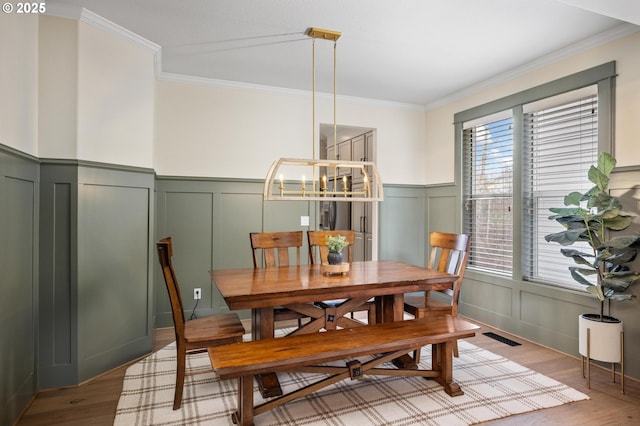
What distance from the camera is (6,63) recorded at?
217cm

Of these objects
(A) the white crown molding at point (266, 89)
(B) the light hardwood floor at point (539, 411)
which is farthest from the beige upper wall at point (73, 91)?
(B) the light hardwood floor at point (539, 411)

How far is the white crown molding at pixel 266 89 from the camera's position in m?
4.03

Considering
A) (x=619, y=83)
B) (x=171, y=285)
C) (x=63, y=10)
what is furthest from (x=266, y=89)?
(x=619, y=83)

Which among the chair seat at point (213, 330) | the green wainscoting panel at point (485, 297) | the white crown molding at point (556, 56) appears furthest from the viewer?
the green wainscoting panel at point (485, 297)

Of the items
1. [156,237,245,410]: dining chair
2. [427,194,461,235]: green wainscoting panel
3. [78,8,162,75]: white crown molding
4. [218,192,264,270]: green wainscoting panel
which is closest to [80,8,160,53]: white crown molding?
[78,8,162,75]: white crown molding

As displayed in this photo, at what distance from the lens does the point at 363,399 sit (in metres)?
2.52

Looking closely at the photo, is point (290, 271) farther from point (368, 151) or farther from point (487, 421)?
point (368, 151)

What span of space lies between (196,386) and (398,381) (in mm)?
1487

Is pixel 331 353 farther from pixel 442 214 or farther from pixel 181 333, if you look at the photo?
pixel 442 214

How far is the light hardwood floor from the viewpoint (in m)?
2.28

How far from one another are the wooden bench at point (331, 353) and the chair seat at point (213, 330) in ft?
0.64

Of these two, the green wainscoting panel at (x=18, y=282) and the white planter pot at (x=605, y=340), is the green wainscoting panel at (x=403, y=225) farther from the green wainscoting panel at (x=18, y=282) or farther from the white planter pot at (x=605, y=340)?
the green wainscoting panel at (x=18, y=282)

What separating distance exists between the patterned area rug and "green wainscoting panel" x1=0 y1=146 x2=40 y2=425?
60cm

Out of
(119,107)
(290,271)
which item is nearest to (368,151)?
(290,271)
